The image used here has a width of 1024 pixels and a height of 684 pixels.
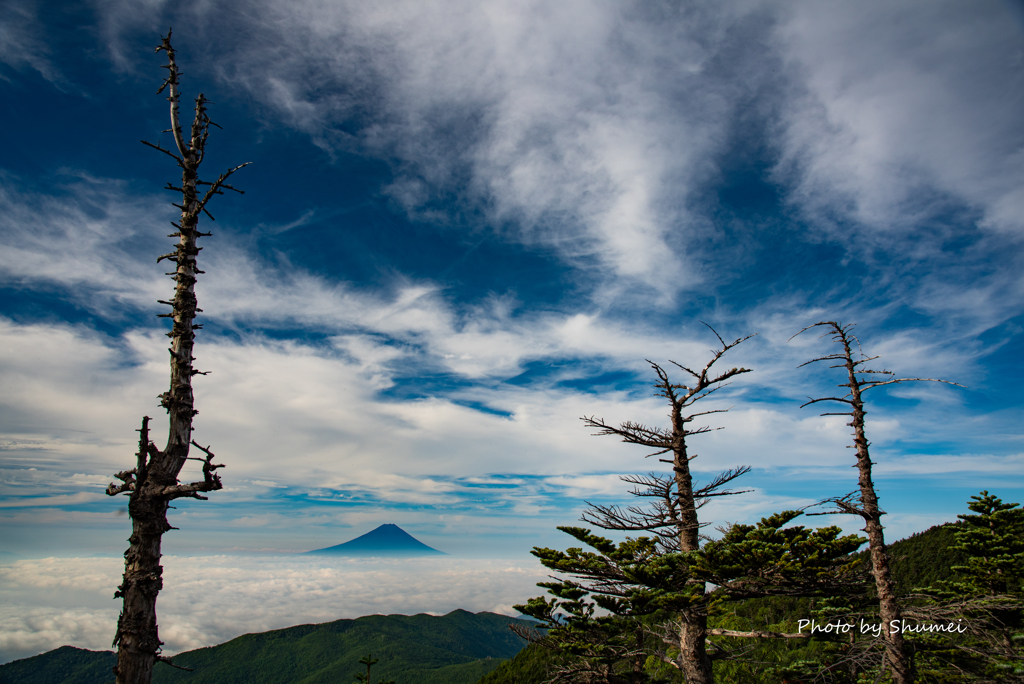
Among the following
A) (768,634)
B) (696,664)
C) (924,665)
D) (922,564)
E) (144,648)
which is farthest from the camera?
(922,564)

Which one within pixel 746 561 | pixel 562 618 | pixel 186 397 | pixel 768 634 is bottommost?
pixel 562 618

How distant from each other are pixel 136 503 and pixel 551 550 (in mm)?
8685

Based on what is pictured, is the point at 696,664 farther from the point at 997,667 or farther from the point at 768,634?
the point at 997,667

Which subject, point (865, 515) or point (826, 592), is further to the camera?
point (865, 515)

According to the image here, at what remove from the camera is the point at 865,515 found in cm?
1330

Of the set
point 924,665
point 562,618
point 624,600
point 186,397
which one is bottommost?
point 924,665

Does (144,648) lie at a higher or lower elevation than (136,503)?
lower

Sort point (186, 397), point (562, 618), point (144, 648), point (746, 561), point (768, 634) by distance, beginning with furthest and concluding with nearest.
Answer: point (562, 618), point (768, 634), point (746, 561), point (186, 397), point (144, 648)

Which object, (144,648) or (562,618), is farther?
(562,618)

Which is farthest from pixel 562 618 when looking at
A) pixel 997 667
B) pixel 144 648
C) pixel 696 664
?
pixel 997 667

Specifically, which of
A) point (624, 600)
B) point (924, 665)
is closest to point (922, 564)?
point (924, 665)

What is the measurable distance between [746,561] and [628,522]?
4.55 meters

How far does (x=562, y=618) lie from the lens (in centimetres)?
1770

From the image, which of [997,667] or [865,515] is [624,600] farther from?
[997,667]
